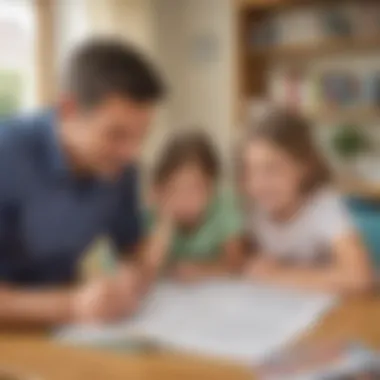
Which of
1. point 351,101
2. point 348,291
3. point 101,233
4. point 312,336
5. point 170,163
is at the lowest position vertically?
point 312,336

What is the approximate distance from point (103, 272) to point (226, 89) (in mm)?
908

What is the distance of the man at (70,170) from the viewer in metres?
0.99

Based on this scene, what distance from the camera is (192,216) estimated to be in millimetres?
1221

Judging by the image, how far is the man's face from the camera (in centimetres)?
100

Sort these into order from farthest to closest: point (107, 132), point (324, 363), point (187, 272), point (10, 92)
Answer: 1. point (10, 92)
2. point (187, 272)
3. point (107, 132)
4. point (324, 363)

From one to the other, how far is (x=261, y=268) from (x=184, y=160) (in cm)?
20

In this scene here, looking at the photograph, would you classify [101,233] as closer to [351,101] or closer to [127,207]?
[127,207]

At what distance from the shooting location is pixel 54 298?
0.95 m

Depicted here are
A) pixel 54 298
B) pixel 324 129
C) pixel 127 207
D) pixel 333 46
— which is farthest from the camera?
pixel 333 46

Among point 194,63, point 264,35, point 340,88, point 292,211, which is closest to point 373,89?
point 340,88

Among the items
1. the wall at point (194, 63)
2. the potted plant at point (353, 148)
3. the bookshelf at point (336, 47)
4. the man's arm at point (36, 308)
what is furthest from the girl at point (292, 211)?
the bookshelf at point (336, 47)

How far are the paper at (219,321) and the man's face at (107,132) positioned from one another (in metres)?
0.19

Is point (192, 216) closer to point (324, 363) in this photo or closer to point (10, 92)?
point (10, 92)

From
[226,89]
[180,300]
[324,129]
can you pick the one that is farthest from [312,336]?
[226,89]
